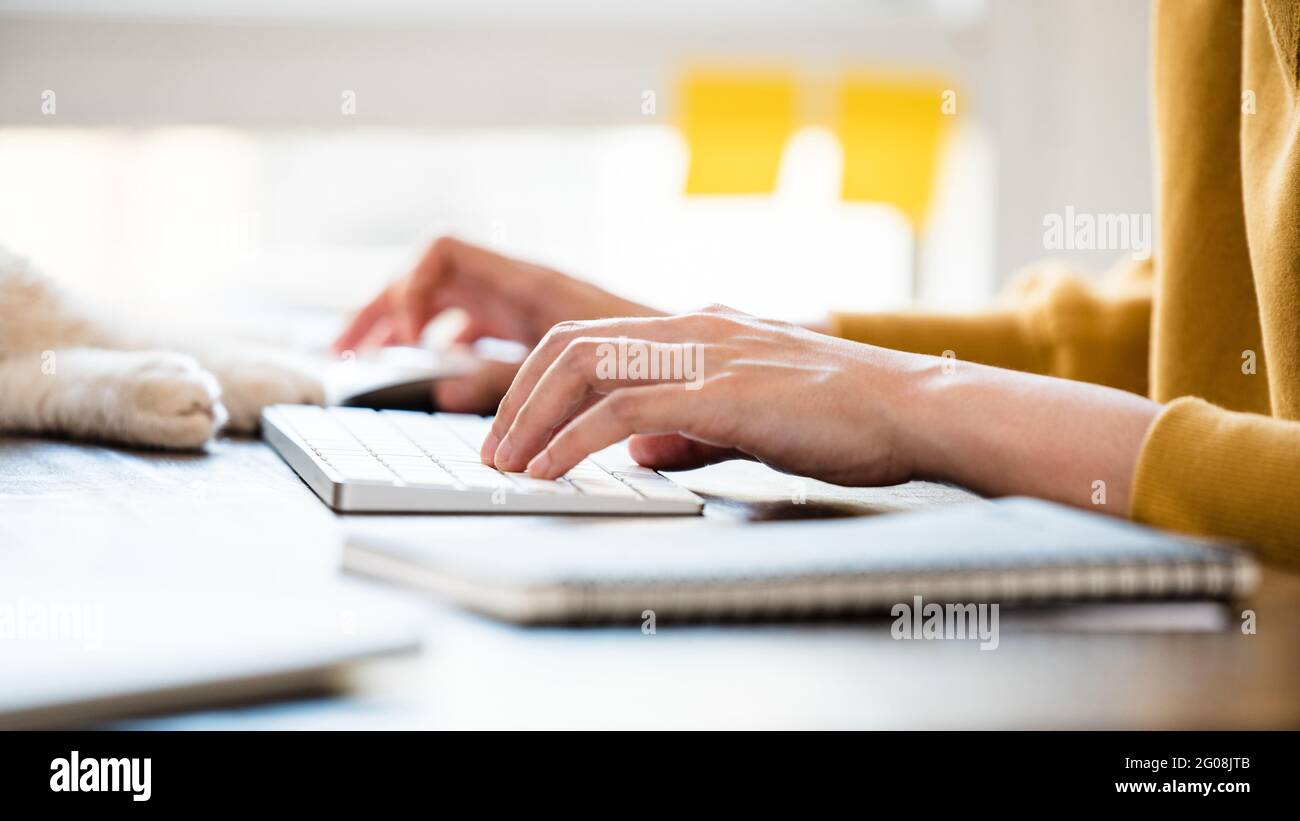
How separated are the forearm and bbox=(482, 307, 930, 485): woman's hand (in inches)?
0.6

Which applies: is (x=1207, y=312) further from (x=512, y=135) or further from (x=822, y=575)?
(x=512, y=135)

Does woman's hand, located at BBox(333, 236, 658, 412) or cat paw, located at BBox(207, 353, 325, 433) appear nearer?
cat paw, located at BBox(207, 353, 325, 433)

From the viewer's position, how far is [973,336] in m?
1.19

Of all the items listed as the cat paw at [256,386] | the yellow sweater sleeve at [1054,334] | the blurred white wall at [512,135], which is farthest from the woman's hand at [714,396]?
the blurred white wall at [512,135]

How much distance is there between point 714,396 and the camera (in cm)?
53

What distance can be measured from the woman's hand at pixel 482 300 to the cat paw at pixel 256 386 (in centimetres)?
13

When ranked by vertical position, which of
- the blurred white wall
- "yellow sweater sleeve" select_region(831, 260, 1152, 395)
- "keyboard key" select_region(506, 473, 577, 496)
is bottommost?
"keyboard key" select_region(506, 473, 577, 496)

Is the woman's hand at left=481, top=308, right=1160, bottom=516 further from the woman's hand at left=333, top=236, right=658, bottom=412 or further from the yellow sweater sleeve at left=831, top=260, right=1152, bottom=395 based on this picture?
the yellow sweater sleeve at left=831, top=260, right=1152, bottom=395

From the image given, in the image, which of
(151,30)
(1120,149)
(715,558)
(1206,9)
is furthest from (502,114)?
(715,558)

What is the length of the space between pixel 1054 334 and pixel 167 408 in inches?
33.6

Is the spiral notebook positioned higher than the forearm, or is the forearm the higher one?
the forearm

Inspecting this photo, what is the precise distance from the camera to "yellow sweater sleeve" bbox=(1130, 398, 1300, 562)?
449 millimetres

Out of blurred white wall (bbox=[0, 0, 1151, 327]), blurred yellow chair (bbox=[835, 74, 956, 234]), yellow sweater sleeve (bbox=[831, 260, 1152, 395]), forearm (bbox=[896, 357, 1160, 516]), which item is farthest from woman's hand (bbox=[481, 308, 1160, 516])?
blurred yellow chair (bbox=[835, 74, 956, 234])

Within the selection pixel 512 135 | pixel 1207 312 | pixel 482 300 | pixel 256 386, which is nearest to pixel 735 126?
pixel 512 135
